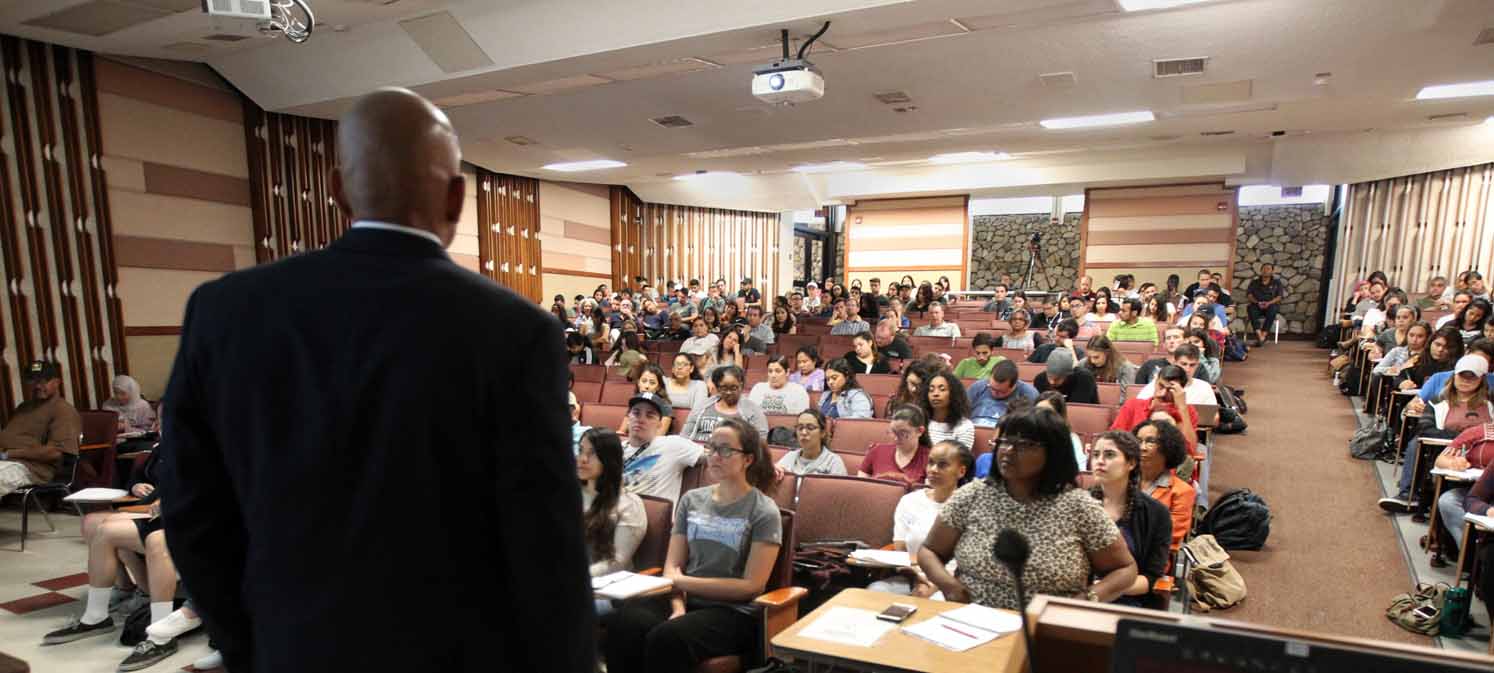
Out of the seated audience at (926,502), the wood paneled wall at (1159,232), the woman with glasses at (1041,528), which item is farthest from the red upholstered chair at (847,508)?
the wood paneled wall at (1159,232)

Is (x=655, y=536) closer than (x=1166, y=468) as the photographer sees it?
Yes

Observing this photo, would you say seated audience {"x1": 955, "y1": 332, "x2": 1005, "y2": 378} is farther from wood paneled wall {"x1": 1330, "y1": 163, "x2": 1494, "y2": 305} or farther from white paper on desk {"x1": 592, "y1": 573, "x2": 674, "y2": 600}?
→ wood paneled wall {"x1": 1330, "y1": 163, "x2": 1494, "y2": 305}

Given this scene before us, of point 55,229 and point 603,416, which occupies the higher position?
point 55,229

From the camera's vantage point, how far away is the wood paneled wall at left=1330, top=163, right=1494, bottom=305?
889 centimetres

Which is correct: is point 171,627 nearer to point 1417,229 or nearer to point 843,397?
point 843,397

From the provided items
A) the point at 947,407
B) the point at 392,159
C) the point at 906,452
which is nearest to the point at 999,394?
the point at 947,407

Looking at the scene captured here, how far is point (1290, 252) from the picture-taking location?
12.0m

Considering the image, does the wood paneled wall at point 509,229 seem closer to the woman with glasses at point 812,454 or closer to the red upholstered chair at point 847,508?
the woman with glasses at point 812,454

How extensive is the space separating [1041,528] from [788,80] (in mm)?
3452

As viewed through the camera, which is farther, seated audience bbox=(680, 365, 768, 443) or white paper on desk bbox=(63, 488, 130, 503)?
seated audience bbox=(680, 365, 768, 443)

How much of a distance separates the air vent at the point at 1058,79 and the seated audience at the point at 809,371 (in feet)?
9.17

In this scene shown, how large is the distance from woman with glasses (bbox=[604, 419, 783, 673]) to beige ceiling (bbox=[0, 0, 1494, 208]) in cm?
297

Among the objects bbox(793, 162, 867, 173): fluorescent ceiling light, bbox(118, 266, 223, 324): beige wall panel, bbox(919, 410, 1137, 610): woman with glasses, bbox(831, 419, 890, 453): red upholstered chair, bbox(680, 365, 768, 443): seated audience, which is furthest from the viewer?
bbox(793, 162, 867, 173): fluorescent ceiling light

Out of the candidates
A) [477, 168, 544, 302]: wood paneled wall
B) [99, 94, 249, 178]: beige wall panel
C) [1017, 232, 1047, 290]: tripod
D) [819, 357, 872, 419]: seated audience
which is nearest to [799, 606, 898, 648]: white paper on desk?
[819, 357, 872, 419]: seated audience
